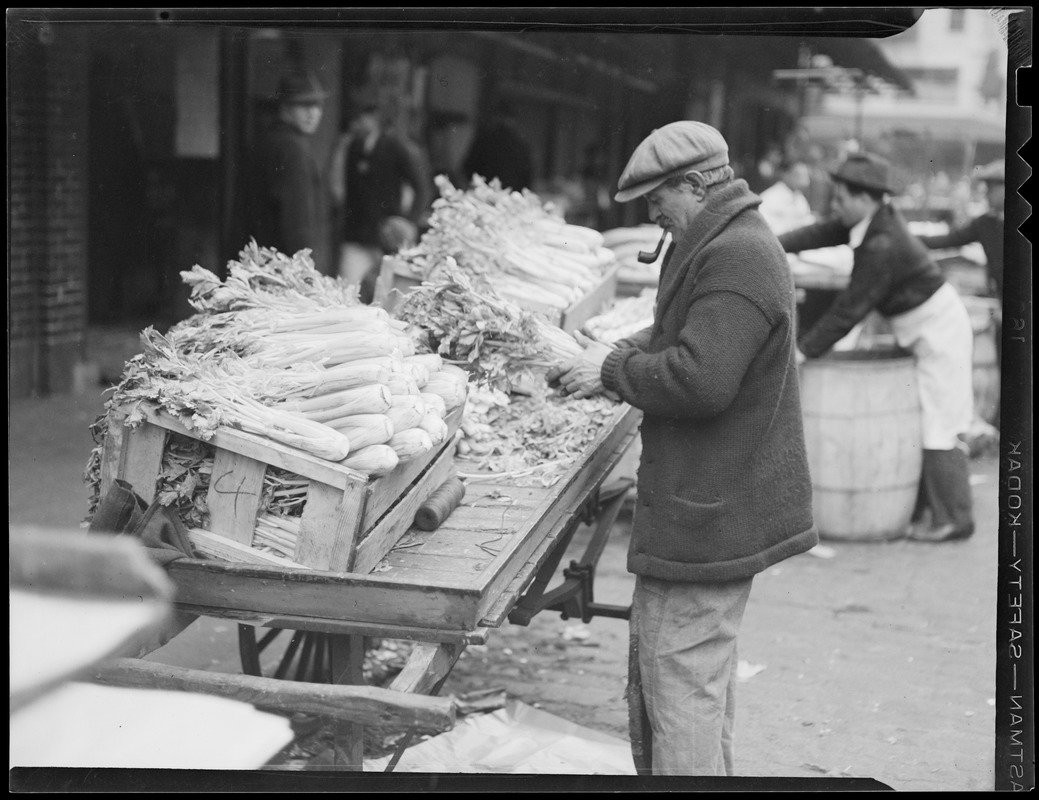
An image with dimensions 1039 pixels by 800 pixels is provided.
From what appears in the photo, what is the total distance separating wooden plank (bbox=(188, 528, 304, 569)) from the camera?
126 inches

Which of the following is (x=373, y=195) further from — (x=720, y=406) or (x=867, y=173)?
(x=720, y=406)

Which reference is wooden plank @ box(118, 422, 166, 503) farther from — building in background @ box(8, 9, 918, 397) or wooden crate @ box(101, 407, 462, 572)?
building in background @ box(8, 9, 918, 397)

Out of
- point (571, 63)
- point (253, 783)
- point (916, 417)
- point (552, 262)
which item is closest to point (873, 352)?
point (916, 417)

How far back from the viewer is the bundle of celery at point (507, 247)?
16.7 ft

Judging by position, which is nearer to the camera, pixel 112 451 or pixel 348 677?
pixel 112 451

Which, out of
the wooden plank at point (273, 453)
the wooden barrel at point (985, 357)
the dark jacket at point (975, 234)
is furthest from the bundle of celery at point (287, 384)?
the wooden barrel at point (985, 357)

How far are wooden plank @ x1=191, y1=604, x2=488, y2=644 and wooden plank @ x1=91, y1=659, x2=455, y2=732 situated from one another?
0.17 metres

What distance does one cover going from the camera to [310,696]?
289cm

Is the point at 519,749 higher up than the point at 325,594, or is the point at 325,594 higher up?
the point at 325,594

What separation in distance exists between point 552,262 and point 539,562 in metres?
2.40

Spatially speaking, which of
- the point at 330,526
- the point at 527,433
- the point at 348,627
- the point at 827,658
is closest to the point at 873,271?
the point at 827,658

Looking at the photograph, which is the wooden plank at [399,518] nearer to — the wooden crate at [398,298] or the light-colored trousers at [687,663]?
the light-colored trousers at [687,663]

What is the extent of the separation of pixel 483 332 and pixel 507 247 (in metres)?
1.47

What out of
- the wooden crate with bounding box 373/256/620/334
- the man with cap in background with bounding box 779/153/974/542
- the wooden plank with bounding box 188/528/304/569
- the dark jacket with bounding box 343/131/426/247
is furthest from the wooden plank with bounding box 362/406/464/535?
the dark jacket with bounding box 343/131/426/247
